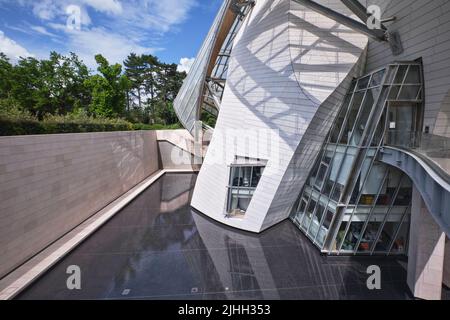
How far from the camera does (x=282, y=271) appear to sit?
25.4 feet

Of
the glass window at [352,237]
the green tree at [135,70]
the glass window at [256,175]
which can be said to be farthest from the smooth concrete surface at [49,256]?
the green tree at [135,70]

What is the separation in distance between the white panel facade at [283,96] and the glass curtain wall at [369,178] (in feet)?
4.08

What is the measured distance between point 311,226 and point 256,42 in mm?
10005

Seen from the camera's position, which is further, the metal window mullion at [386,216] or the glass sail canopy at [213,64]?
the glass sail canopy at [213,64]

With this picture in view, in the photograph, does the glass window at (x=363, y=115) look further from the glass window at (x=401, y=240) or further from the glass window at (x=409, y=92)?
the glass window at (x=401, y=240)

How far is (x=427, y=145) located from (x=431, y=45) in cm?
374

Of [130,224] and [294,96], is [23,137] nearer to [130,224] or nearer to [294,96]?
[130,224]

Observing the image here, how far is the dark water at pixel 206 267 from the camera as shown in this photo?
22.0 feet

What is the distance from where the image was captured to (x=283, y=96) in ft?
32.6

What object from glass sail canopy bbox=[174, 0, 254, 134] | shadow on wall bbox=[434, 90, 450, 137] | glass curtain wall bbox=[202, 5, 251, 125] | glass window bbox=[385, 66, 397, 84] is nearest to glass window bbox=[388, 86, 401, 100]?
glass window bbox=[385, 66, 397, 84]

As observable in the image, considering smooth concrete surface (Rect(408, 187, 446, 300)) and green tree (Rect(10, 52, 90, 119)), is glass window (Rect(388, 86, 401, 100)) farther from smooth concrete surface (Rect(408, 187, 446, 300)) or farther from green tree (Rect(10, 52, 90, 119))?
green tree (Rect(10, 52, 90, 119))

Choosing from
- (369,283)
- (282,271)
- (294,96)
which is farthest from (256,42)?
(369,283)

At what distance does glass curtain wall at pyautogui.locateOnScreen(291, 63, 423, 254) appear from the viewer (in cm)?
800

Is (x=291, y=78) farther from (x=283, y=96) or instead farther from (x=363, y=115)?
(x=363, y=115)
